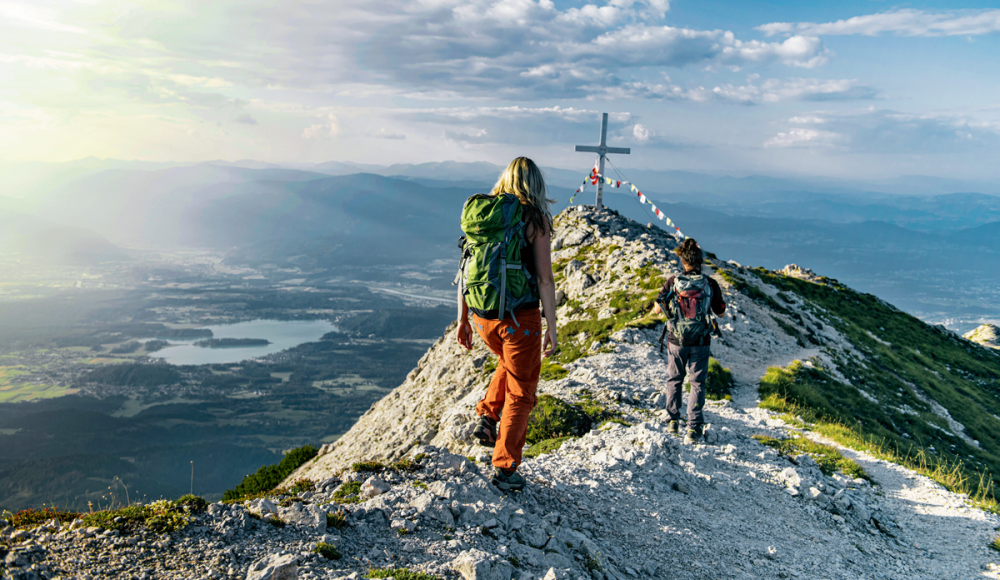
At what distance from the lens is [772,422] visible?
11.8 metres

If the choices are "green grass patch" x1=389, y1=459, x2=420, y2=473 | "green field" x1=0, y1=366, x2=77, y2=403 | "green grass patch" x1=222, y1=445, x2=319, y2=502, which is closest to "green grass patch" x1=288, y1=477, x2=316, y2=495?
"green grass patch" x1=389, y1=459, x2=420, y2=473

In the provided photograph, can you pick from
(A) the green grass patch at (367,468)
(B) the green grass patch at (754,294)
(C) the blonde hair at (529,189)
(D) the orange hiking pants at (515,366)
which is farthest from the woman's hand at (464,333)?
(B) the green grass patch at (754,294)

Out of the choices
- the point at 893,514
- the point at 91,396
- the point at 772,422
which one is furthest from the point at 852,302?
the point at 91,396

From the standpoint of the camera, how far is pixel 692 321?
9.05 metres

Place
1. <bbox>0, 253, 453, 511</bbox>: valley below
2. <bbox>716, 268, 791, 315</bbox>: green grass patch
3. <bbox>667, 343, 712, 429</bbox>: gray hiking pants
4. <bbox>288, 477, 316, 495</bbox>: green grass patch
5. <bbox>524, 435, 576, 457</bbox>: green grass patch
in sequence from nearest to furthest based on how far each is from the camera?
<bbox>288, 477, 316, 495</bbox>: green grass patch < <bbox>524, 435, 576, 457</bbox>: green grass patch < <bbox>667, 343, 712, 429</bbox>: gray hiking pants < <bbox>716, 268, 791, 315</bbox>: green grass patch < <bbox>0, 253, 453, 511</bbox>: valley below

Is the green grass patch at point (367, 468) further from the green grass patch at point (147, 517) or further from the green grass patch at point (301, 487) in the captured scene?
the green grass patch at point (147, 517)

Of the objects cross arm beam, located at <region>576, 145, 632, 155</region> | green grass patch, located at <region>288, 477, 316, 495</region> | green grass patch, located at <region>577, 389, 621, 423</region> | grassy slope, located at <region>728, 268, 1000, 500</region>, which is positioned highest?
cross arm beam, located at <region>576, 145, 632, 155</region>

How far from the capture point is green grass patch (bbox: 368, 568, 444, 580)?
420 cm

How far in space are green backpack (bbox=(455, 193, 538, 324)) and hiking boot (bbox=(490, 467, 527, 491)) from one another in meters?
2.04

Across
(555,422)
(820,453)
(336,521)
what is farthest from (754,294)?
(336,521)

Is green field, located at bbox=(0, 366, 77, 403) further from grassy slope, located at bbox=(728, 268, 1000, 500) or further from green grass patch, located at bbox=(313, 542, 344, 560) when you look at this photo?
green grass patch, located at bbox=(313, 542, 344, 560)

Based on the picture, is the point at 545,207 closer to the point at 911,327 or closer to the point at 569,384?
the point at 569,384

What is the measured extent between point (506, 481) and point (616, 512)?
168cm

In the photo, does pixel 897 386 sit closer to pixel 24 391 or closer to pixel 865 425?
pixel 865 425
